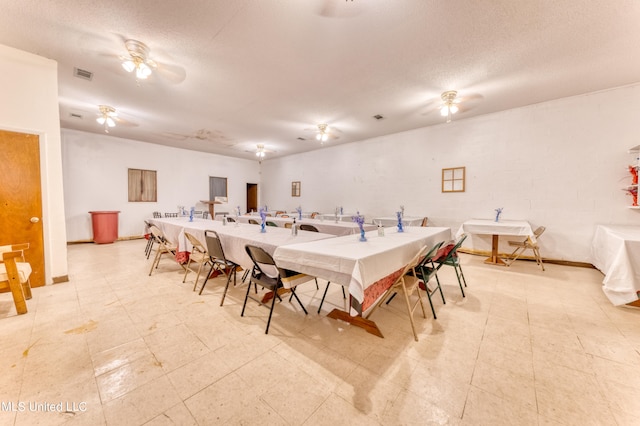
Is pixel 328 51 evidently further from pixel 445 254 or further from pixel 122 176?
pixel 122 176

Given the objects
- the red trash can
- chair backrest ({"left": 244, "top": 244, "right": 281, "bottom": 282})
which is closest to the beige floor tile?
chair backrest ({"left": 244, "top": 244, "right": 281, "bottom": 282})

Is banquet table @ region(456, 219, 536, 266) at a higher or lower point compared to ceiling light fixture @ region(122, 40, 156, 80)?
lower

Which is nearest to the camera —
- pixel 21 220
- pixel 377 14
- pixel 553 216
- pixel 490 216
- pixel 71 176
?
pixel 377 14

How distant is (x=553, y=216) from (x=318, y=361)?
536 cm

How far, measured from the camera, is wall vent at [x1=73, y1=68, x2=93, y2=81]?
3419mm

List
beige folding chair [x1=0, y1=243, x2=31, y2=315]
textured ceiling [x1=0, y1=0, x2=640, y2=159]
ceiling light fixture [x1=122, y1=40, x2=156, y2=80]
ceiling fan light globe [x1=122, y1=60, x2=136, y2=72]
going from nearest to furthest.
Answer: textured ceiling [x1=0, y1=0, x2=640, y2=159] → beige folding chair [x1=0, y1=243, x2=31, y2=315] → ceiling light fixture [x1=122, y1=40, x2=156, y2=80] → ceiling fan light globe [x1=122, y1=60, x2=136, y2=72]

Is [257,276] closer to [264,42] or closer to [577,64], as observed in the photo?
[264,42]

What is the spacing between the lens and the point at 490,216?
522cm

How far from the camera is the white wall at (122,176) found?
6.43m

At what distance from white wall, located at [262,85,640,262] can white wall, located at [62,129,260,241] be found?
6103mm

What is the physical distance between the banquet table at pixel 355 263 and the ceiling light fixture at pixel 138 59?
114 inches

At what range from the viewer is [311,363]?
5.97ft

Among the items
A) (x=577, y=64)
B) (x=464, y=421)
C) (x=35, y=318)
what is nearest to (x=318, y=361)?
(x=464, y=421)

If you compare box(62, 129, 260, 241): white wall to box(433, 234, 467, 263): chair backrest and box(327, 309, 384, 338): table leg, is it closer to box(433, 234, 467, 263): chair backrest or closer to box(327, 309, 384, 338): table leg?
box(327, 309, 384, 338): table leg
